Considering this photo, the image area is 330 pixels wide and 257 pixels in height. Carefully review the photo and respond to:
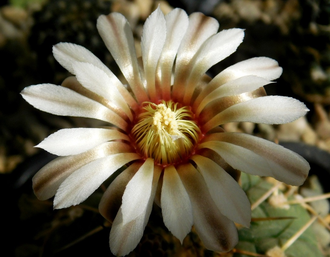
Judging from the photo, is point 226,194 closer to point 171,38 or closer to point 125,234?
point 125,234

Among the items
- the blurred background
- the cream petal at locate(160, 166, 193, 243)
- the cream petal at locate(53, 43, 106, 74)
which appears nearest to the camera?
the cream petal at locate(160, 166, 193, 243)

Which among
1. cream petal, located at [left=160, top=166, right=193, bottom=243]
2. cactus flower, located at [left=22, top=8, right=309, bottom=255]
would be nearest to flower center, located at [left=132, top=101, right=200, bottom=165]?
cactus flower, located at [left=22, top=8, right=309, bottom=255]

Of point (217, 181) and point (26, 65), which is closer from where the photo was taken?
point (217, 181)

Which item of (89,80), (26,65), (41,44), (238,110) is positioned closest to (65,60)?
(89,80)

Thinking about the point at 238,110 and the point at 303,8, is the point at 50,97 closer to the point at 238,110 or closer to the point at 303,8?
the point at 238,110

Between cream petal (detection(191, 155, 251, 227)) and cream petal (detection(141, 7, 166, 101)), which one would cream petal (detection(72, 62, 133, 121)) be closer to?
cream petal (detection(141, 7, 166, 101))

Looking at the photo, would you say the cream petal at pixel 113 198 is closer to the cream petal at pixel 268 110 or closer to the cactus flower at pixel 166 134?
the cactus flower at pixel 166 134
